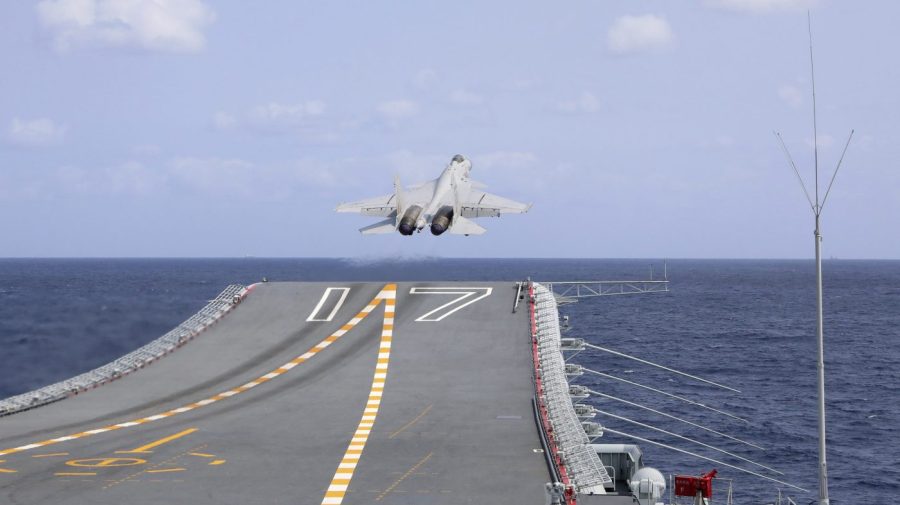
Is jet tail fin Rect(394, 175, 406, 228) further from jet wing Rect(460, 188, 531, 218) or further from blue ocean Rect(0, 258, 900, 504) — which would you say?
blue ocean Rect(0, 258, 900, 504)

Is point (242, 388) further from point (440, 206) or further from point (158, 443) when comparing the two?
point (440, 206)

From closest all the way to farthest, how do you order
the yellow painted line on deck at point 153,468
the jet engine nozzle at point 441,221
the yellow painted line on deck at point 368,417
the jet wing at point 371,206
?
the yellow painted line on deck at point 368,417 < the yellow painted line on deck at point 153,468 < the jet engine nozzle at point 441,221 < the jet wing at point 371,206

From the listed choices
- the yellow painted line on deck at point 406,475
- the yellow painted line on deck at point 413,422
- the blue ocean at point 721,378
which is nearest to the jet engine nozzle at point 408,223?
the blue ocean at point 721,378

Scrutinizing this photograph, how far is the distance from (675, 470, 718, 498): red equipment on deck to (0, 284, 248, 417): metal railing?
33688 millimetres

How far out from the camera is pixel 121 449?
3847cm

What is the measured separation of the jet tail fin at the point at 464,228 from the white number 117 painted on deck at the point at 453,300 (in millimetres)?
Result: 4511

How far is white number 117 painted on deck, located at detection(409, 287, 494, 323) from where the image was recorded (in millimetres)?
65250

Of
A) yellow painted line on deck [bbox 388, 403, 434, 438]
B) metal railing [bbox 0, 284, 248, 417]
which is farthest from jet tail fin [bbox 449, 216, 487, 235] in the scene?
yellow painted line on deck [bbox 388, 403, 434, 438]

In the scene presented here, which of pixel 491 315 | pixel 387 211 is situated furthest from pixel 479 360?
pixel 387 211

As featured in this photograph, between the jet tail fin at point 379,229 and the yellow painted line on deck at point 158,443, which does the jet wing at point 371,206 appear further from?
the yellow painted line on deck at point 158,443

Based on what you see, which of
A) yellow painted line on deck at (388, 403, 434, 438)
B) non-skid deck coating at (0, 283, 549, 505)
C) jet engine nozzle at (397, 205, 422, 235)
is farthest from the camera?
jet engine nozzle at (397, 205, 422, 235)

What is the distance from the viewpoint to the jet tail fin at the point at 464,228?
71812mm

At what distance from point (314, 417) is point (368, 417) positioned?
2613mm

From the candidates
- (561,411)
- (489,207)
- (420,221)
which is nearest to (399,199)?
(420,221)
